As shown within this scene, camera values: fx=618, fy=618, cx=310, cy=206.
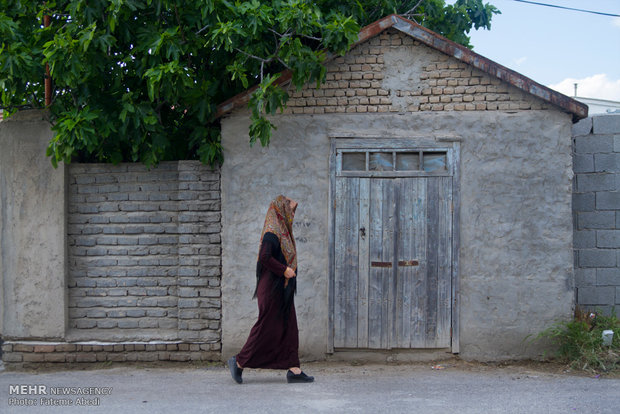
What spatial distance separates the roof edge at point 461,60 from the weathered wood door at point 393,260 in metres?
1.09

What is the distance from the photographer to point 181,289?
21.6ft

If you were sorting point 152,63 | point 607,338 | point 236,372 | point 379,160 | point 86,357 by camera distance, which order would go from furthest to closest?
point 86,357, point 379,160, point 607,338, point 152,63, point 236,372

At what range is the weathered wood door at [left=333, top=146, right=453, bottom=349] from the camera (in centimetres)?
640

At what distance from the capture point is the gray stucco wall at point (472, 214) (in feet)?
20.8

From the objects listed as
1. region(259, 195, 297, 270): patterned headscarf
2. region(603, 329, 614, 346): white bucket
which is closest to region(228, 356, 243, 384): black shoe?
region(259, 195, 297, 270): patterned headscarf

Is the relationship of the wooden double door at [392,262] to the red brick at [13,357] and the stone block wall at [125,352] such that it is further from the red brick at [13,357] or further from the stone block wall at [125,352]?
the red brick at [13,357]

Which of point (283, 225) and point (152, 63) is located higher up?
point (152, 63)

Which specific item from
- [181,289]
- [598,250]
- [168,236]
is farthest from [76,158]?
[598,250]

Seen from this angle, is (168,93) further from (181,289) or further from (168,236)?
(181,289)

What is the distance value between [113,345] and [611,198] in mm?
5711

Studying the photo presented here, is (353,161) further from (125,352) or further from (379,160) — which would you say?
(125,352)

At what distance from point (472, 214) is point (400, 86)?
153 centimetres

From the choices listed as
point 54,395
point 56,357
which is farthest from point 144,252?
point 54,395

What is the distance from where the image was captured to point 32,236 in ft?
21.7
